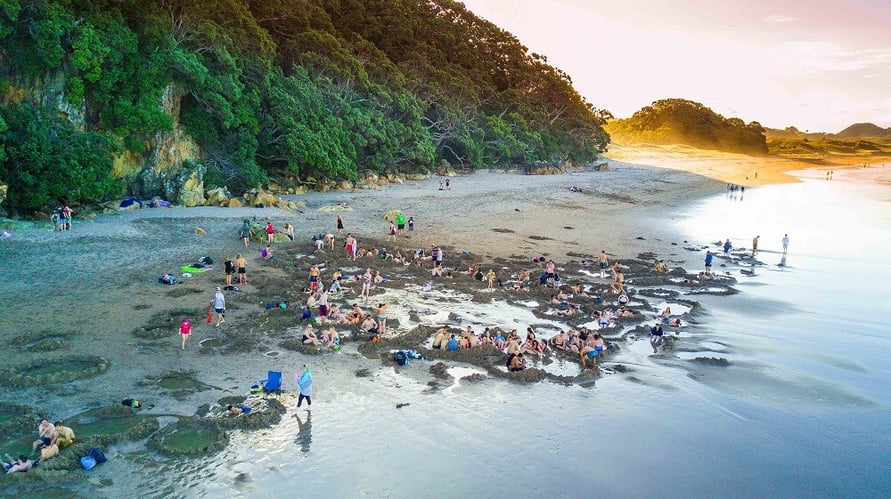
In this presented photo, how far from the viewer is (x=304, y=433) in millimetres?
10570

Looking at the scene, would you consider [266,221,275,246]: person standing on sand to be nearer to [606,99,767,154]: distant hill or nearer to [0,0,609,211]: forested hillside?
[0,0,609,211]: forested hillside

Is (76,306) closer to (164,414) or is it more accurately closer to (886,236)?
(164,414)

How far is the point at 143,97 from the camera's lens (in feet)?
93.7

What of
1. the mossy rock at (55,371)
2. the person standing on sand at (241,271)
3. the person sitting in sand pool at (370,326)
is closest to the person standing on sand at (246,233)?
the person standing on sand at (241,271)

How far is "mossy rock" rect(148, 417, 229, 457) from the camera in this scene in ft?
31.6

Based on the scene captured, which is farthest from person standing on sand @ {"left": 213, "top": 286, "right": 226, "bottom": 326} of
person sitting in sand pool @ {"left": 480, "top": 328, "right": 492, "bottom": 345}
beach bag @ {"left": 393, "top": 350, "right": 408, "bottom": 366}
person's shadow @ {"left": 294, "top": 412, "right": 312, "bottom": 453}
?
person sitting in sand pool @ {"left": 480, "top": 328, "right": 492, "bottom": 345}

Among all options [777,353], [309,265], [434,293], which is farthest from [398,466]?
[309,265]

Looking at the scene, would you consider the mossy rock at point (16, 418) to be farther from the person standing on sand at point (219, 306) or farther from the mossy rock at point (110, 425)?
the person standing on sand at point (219, 306)

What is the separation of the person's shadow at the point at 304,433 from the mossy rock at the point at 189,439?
3.97 feet

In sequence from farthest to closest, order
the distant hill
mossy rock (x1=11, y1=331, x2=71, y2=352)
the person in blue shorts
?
the distant hill → the person in blue shorts → mossy rock (x1=11, y1=331, x2=71, y2=352)

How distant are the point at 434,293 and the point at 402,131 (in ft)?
90.5

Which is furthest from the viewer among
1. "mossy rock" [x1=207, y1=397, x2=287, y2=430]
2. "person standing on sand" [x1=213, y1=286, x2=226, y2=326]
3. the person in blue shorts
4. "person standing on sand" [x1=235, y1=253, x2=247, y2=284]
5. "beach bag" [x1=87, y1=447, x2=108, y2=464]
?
"person standing on sand" [x1=235, y1=253, x2=247, y2=284]

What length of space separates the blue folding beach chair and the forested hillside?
18107 mm

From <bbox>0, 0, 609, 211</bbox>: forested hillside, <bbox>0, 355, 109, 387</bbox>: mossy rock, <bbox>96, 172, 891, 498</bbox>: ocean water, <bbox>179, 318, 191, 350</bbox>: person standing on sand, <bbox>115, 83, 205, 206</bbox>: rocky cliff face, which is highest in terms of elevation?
<bbox>0, 0, 609, 211</bbox>: forested hillside
